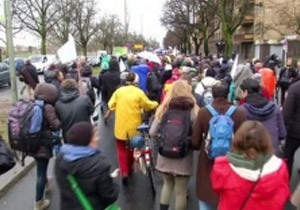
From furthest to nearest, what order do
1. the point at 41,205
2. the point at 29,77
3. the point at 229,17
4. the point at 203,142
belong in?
the point at 229,17 < the point at 29,77 < the point at 41,205 < the point at 203,142

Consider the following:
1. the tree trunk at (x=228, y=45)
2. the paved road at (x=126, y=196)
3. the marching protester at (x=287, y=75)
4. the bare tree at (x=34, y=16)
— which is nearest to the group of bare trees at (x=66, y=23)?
the bare tree at (x=34, y=16)

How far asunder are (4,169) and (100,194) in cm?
103

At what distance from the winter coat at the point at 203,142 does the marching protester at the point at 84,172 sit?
1318mm

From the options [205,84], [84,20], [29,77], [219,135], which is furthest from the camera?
[84,20]

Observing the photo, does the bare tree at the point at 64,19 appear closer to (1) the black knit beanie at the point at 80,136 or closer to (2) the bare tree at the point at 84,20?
(2) the bare tree at the point at 84,20

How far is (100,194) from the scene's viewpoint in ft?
12.3

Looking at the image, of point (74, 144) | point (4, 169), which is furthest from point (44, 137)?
point (74, 144)

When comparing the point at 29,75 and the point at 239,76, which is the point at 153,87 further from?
the point at 29,75

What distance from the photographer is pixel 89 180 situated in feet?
12.1

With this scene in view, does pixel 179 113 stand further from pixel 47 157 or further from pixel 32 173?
pixel 32 173

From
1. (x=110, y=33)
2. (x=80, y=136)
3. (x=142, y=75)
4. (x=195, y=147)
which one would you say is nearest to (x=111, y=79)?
(x=142, y=75)

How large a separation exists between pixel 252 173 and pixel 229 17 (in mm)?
38481

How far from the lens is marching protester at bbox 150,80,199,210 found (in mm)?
5184

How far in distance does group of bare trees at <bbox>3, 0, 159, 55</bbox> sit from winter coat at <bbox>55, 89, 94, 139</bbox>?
81.9ft
